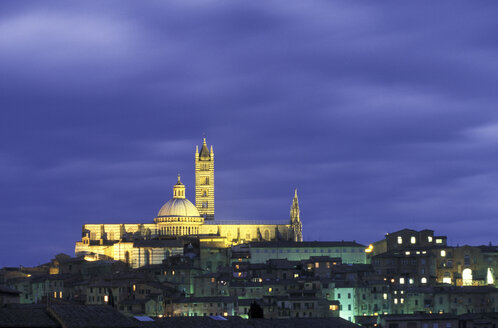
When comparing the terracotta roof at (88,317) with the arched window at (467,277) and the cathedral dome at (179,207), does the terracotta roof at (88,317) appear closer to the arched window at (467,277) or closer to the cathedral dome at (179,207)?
the arched window at (467,277)

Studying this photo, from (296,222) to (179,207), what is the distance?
639 inches

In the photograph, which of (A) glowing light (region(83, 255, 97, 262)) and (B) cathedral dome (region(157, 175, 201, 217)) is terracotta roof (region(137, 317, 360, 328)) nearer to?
Answer: (A) glowing light (region(83, 255, 97, 262))

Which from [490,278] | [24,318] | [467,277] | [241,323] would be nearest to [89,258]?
[467,277]

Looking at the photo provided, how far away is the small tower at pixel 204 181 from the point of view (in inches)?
6949

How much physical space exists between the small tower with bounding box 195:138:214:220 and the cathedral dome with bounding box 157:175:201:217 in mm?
10884

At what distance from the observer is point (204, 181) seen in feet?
585

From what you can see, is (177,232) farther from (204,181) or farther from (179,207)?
(204,181)

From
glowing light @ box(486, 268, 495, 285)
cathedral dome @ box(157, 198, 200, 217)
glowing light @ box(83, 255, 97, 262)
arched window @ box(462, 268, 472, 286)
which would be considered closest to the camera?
glowing light @ box(486, 268, 495, 285)

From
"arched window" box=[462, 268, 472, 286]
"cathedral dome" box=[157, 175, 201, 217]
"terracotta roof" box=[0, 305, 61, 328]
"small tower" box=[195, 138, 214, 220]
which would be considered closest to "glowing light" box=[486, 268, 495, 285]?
"arched window" box=[462, 268, 472, 286]

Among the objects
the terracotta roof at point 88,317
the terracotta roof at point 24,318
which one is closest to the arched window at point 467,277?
the terracotta roof at point 88,317

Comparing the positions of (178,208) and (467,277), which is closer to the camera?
(467,277)

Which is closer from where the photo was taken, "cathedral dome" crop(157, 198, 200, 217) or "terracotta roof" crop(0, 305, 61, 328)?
"terracotta roof" crop(0, 305, 61, 328)

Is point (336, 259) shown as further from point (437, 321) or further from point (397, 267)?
point (437, 321)

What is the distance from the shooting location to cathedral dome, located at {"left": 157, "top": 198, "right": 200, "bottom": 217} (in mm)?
159375
